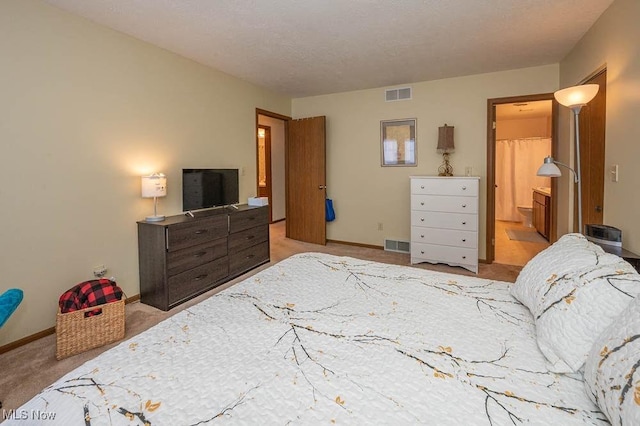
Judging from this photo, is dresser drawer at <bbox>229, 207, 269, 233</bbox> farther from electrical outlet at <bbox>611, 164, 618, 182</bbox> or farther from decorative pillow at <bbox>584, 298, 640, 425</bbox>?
electrical outlet at <bbox>611, 164, 618, 182</bbox>

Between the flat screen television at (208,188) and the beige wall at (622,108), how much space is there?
368 cm

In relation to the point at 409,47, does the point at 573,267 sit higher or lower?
lower

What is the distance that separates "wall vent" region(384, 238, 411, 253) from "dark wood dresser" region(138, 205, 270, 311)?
2.26 metres

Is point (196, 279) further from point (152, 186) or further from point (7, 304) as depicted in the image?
point (7, 304)

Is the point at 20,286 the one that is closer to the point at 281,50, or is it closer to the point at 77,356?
the point at 77,356

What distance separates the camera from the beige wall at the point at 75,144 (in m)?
2.21

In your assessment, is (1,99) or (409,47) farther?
(409,47)

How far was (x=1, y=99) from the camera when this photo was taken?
6.97ft

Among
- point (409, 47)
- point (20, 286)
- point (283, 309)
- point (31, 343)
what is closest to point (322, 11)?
point (409, 47)

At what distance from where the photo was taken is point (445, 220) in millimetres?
3936

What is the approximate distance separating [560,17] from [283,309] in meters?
3.30

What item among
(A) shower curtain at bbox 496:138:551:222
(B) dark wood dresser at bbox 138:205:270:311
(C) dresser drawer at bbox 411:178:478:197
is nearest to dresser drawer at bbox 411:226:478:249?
(C) dresser drawer at bbox 411:178:478:197

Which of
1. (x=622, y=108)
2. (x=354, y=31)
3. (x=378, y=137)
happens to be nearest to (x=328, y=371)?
(x=622, y=108)

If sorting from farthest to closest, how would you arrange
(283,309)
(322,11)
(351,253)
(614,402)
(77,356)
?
(351,253) → (322,11) → (77,356) → (283,309) → (614,402)
